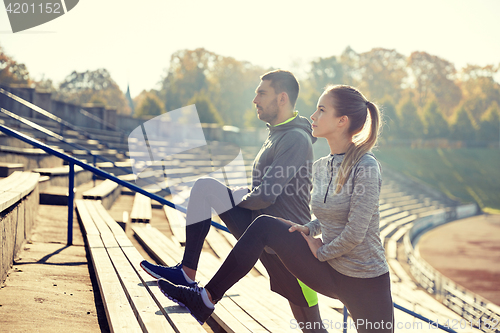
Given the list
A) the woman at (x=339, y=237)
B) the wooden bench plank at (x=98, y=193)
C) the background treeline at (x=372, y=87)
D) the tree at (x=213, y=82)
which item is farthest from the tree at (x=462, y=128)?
the woman at (x=339, y=237)

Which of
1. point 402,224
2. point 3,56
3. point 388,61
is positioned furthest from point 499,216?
point 388,61

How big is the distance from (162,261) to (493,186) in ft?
115

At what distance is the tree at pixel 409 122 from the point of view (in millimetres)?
39719

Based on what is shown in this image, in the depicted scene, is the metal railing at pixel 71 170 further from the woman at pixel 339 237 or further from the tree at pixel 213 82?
the tree at pixel 213 82

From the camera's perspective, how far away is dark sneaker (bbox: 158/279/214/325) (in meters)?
→ 1.83

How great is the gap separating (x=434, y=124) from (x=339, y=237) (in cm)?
4334

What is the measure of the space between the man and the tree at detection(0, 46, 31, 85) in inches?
936

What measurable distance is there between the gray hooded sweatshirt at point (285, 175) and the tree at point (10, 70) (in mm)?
23913

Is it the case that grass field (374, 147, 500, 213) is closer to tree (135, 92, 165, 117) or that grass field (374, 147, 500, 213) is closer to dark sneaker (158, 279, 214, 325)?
tree (135, 92, 165, 117)

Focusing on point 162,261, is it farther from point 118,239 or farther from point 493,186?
point 493,186

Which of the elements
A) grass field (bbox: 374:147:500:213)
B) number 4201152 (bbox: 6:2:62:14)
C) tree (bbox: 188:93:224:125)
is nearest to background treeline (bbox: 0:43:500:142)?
grass field (bbox: 374:147:500:213)

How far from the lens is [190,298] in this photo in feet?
6.07

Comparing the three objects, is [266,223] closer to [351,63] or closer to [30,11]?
[30,11]

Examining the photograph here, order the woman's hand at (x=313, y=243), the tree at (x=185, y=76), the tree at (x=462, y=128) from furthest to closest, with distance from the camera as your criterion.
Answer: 1. the tree at (x=185, y=76)
2. the tree at (x=462, y=128)
3. the woman's hand at (x=313, y=243)
